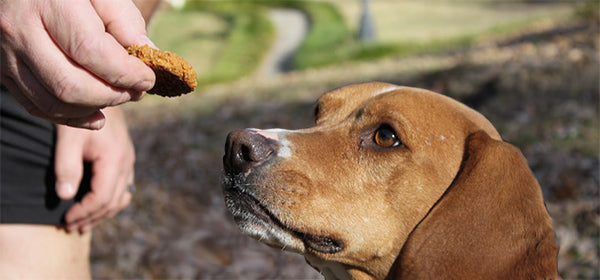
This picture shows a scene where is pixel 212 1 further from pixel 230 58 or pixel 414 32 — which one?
pixel 414 32

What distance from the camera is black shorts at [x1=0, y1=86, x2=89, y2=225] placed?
2703 millimetres

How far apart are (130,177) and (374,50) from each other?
16.7 metres

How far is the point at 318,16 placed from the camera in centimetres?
2692

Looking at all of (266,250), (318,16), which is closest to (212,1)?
(318,16)

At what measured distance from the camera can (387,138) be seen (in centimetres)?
288

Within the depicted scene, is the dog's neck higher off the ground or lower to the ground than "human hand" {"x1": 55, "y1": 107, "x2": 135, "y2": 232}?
lower

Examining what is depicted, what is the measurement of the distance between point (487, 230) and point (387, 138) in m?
0.68

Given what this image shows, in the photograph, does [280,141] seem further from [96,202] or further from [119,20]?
[119,20]

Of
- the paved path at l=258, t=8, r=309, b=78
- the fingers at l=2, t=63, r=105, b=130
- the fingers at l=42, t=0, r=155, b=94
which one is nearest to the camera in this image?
the fingers at l=42, t=0, r=155, b=94

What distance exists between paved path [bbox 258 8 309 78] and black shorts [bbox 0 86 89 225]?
18514 millimetres

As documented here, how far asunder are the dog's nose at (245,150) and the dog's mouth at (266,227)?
130mm

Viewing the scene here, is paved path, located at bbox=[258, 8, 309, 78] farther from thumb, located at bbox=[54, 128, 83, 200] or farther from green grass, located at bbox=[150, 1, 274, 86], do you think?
thumb, located at bbox=[54, 128, 83, 200]

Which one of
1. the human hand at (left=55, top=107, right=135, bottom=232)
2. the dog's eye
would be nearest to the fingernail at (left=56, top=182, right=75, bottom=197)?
the human hand at (left=55, top=107, right=135, bottom=232)

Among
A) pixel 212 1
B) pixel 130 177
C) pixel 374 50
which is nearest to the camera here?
pixel 130 177
